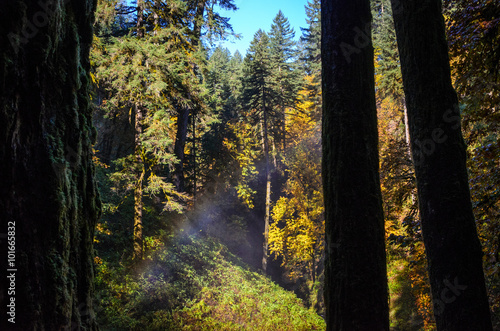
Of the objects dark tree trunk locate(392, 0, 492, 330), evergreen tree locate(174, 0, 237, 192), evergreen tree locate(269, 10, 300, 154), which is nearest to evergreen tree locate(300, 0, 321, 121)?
evergreen tree locate(269, 10, 300, 154)

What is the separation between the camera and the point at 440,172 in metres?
3.63

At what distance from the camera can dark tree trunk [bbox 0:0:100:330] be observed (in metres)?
1.26

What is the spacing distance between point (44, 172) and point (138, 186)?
9899 millimetres

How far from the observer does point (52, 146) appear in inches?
59.7

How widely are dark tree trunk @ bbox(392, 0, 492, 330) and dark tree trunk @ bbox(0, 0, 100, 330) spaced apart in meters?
3.75

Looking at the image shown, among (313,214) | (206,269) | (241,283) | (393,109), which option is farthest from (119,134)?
(393,109)

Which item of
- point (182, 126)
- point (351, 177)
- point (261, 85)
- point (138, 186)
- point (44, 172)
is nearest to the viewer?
point (44, 172)

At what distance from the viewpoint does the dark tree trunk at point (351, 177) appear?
278cm

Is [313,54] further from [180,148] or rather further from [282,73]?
[180,148]

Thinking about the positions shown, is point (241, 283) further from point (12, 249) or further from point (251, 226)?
point (12, 249)

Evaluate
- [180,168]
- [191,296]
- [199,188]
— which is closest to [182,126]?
[180,168]

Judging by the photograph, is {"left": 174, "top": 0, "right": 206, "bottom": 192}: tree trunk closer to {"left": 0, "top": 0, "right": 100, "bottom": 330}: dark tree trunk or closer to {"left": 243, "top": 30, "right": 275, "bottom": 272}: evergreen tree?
{"left": 243, "top": 30, "right": 275, "bottom": 272}: evergreen tree

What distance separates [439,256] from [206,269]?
12.6 meters

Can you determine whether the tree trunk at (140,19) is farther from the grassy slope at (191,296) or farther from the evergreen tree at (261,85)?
the evergreen tree at (261,85)
